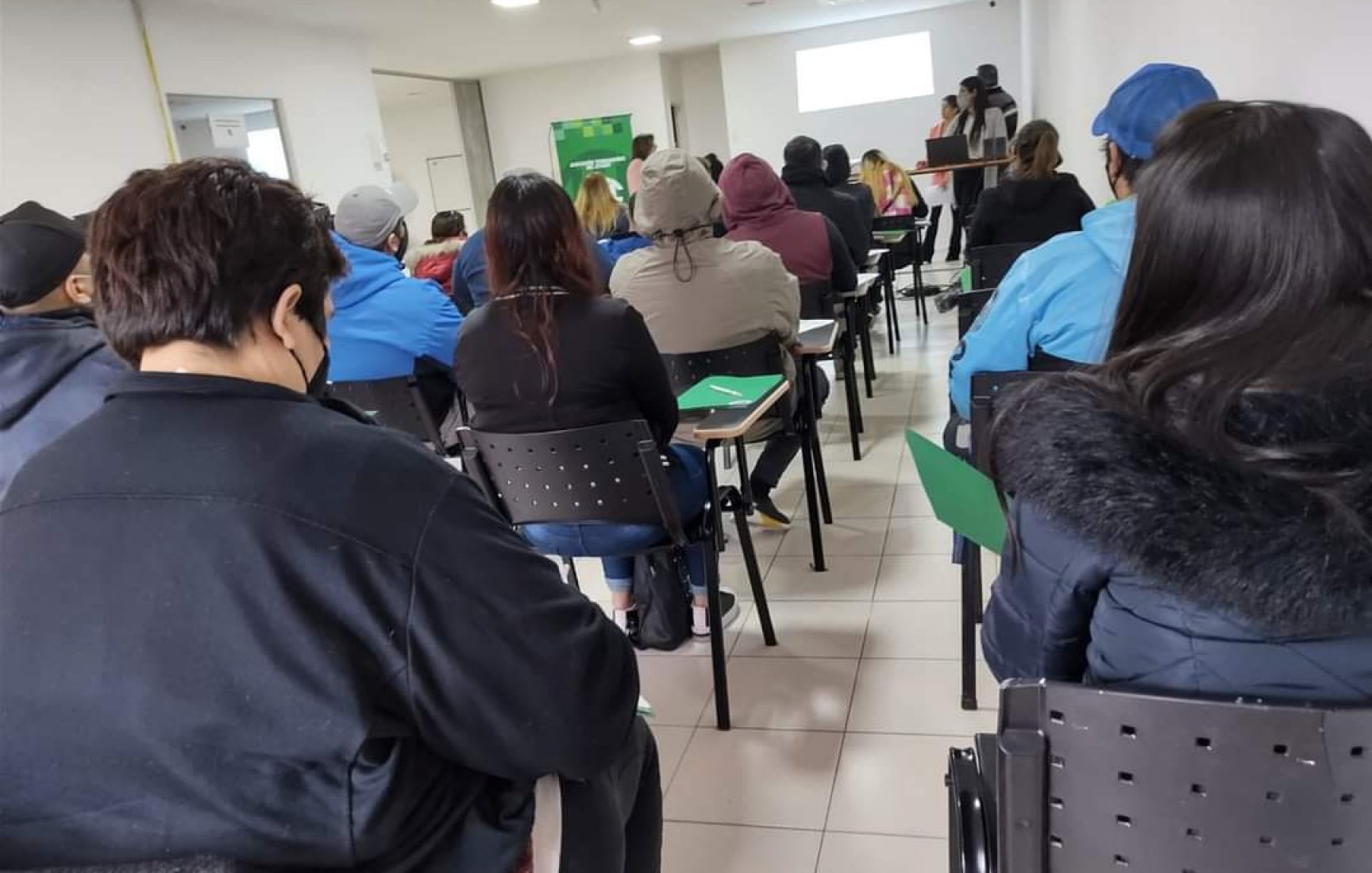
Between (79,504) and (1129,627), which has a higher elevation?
(79,504)

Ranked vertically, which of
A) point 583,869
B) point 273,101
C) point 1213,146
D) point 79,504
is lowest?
point 583,869

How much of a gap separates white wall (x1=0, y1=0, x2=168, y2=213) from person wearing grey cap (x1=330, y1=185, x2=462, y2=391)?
2.40 metres

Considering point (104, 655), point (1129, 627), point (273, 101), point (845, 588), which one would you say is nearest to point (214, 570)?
point (104, 655)

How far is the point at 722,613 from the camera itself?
2.42 m

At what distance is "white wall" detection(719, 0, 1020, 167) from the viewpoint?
9.12 metres

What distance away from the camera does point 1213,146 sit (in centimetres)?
78

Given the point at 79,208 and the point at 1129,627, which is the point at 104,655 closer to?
the point at 1129,627

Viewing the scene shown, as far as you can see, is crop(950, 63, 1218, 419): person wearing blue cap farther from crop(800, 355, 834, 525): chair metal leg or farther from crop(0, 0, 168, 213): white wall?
crop(0, 0, 168, 213): white wall

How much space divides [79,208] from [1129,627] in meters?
5.09

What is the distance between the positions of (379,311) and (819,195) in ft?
8.12

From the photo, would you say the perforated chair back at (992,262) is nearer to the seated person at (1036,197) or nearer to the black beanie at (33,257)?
the seated person at (1036,197)

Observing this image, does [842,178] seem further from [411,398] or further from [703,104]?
[703,104]

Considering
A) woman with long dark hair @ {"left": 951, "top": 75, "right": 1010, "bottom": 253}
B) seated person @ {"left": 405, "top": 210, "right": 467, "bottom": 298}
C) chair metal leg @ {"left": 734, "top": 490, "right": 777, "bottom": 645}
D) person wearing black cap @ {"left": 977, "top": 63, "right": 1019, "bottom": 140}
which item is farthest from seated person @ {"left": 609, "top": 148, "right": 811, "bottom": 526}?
person wearing black cap @ {"left": 977, "top": 63, "right": 1019, "bottom": 140}

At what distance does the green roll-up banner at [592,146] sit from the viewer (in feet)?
33.7
